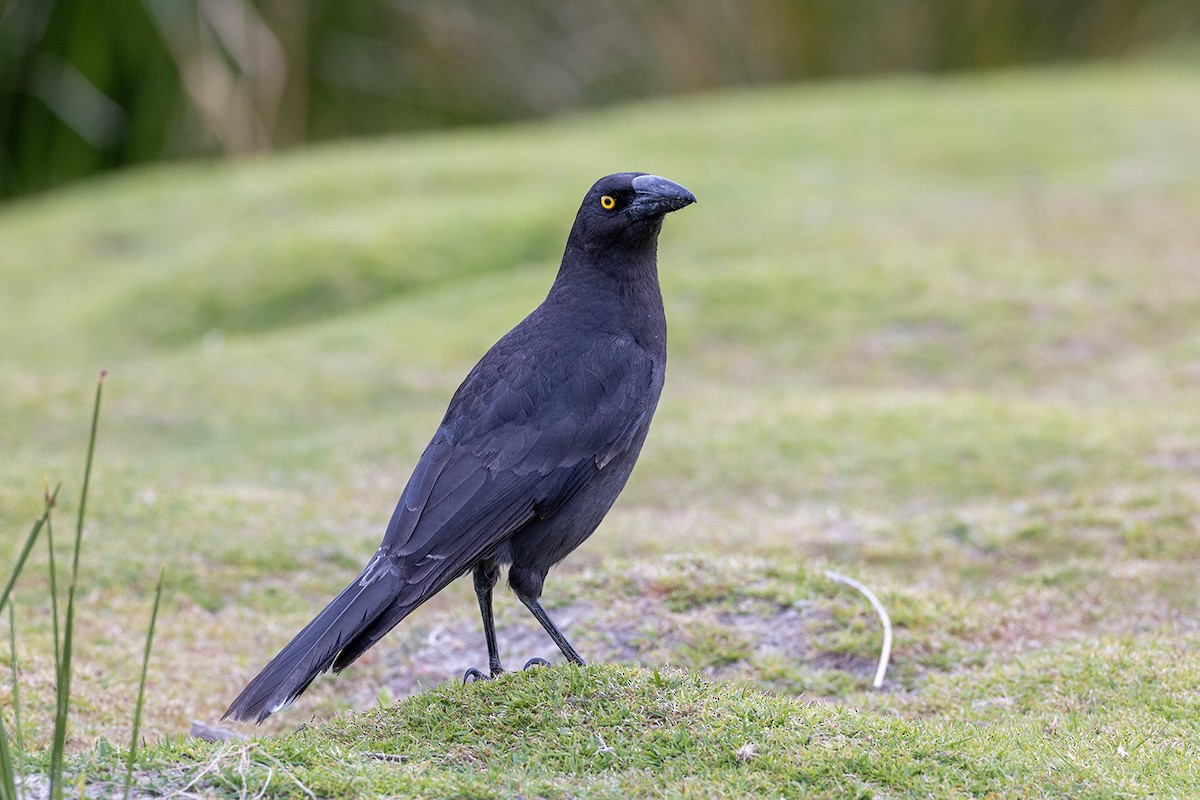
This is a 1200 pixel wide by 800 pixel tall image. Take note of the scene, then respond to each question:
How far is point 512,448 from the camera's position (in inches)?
164

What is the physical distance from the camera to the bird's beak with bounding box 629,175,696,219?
176 inches

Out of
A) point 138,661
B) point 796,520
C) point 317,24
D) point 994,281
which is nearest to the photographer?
point 138,661

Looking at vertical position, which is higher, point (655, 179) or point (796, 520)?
point (655, 179)

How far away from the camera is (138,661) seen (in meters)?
5.03

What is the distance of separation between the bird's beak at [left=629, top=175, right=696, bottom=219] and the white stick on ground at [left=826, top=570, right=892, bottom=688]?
1.54 m

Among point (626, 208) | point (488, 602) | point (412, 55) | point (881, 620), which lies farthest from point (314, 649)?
point (412, 55)

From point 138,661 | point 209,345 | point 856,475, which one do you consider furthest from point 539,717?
point 209,345

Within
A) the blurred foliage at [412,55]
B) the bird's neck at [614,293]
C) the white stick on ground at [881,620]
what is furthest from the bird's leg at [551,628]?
the blurred foliage at [412,55]

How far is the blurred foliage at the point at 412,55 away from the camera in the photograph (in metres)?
13.0

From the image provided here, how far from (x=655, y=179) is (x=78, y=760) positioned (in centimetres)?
238

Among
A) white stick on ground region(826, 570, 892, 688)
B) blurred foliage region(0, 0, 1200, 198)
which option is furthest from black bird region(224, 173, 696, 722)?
blurred foliage region(0, 0, 1200, 198)

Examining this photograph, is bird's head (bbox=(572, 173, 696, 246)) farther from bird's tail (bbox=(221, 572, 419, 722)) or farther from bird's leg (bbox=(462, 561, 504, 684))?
bird's tail (bbox=(221, 572, 419, 722))

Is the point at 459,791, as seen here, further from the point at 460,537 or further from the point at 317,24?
the point at 317,24

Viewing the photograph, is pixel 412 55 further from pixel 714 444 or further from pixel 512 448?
pixel 512 448
